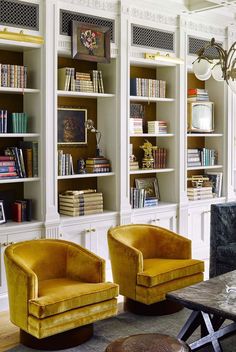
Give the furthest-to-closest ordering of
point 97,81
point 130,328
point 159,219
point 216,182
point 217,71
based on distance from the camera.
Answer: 1. point 216,182
2. point 159,219
3. point 97,81
4. point 130,328
5. point 217,71

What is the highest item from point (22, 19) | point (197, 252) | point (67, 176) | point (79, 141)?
point (22, 19)

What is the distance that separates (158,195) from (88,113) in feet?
4.59

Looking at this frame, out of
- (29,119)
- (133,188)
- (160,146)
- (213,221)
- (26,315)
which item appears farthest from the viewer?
(160,146)

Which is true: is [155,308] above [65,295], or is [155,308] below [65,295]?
below

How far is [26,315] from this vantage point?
382cm

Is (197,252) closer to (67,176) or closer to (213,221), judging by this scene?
(213,221)

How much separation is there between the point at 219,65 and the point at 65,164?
189 cm

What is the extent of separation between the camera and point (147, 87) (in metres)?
6.05

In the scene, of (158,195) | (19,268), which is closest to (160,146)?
(158,195)

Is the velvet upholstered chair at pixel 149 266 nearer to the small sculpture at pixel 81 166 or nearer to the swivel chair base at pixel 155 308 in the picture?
the swivel chair base at pixel 155 308

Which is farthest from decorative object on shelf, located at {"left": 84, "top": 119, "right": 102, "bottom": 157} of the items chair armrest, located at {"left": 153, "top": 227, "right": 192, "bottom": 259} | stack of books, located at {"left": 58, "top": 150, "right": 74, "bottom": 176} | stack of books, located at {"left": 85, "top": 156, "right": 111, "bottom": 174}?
chair armrest, located at {"left": 153, "top": 227, "right": 192, "bottom": 259}

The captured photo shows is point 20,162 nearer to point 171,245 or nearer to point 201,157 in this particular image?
point 171,245

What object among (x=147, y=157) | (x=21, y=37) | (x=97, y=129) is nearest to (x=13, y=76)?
(x=21, y=37)

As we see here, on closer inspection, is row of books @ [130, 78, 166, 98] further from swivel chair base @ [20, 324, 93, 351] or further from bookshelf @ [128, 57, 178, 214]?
swivel chair base @ [20, 324, 93, 351]
